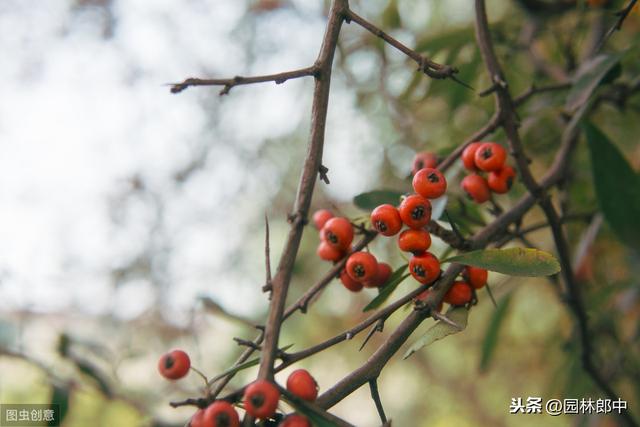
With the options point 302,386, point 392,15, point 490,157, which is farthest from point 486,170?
point 392,15

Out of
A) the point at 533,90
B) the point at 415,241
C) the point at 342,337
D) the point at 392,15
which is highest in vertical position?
the point at 392,15

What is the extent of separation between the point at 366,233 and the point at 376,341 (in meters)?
1.72

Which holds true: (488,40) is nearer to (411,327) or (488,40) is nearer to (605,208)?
(605,208)

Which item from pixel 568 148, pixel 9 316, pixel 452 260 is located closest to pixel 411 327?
pixel 452 260

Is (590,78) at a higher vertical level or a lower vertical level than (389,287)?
higher

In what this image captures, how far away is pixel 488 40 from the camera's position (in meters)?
0.95

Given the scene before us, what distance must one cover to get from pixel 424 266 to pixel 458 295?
0.07m

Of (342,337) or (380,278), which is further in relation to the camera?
(380,278)

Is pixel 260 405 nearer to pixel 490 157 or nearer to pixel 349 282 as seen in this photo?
pixel 349 282

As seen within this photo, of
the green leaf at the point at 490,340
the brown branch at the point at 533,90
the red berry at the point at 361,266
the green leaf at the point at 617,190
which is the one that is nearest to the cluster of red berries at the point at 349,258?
the red berry at the point at 361,266

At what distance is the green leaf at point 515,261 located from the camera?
72cm

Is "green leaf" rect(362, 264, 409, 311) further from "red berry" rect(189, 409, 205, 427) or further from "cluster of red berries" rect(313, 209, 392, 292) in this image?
"red berry" rect(189, 409, 205, 427)

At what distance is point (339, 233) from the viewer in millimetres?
808

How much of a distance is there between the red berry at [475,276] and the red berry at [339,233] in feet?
0.54
